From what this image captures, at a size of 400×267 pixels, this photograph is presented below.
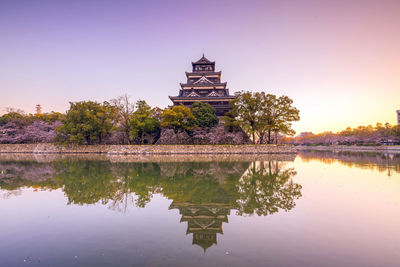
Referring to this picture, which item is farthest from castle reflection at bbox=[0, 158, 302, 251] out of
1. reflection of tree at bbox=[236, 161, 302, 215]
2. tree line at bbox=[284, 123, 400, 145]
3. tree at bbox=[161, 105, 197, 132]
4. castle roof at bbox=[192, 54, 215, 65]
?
tree line at bbox=[284, 123, 400, 145]

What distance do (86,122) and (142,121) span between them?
8817mm

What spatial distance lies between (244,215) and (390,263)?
313 cm

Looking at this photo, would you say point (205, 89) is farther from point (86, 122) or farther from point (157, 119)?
point (86, 122)

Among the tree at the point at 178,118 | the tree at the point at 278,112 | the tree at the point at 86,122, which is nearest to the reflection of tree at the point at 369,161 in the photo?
the tree at the point at 278,112

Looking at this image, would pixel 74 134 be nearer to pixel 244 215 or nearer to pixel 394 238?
pixel 244 215

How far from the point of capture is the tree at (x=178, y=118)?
102ft

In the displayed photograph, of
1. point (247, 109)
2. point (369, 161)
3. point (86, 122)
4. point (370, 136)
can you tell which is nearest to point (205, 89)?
point (247, 109)

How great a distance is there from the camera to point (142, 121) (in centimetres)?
3272

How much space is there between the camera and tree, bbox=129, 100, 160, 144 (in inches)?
1261

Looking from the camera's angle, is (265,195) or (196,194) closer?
(265,195)

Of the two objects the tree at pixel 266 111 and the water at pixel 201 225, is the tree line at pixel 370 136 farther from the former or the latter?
the water at pixel 201 225

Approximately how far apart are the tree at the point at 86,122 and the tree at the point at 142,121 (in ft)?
10.9

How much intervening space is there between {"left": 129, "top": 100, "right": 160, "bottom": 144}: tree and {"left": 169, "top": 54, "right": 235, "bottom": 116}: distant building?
23.1ft

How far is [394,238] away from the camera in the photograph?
474 cm
